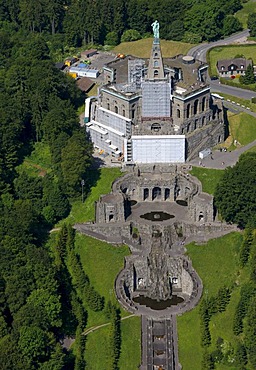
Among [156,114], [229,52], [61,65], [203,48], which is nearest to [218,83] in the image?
[229,52]

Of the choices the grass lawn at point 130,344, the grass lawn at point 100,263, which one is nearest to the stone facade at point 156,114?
the grass lawn at point 100,263

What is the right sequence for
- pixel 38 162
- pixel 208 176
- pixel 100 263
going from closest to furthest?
pixel 100 263 → pixel 208 176 → pixel 38 162

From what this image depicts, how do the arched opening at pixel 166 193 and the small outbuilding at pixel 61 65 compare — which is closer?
the arched opening at pixel 166 193

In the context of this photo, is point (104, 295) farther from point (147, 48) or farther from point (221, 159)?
point (147, 48)

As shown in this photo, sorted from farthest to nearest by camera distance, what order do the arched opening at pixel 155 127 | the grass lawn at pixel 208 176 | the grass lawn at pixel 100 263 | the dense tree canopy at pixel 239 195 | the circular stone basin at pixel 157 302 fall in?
the arched opening at pixel 155 127 < the grass lawn at pixel 208 176 < the dense tree canopy at pixel 239 195 < the circular stone basin at pixel 157 302 < the grass lawn at pixel 100 263

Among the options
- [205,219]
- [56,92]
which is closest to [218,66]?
[56,92]

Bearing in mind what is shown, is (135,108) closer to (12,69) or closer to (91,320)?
(12,69)

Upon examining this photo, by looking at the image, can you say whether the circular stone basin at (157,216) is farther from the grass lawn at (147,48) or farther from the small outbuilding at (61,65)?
the grass lawn at (147,48)
